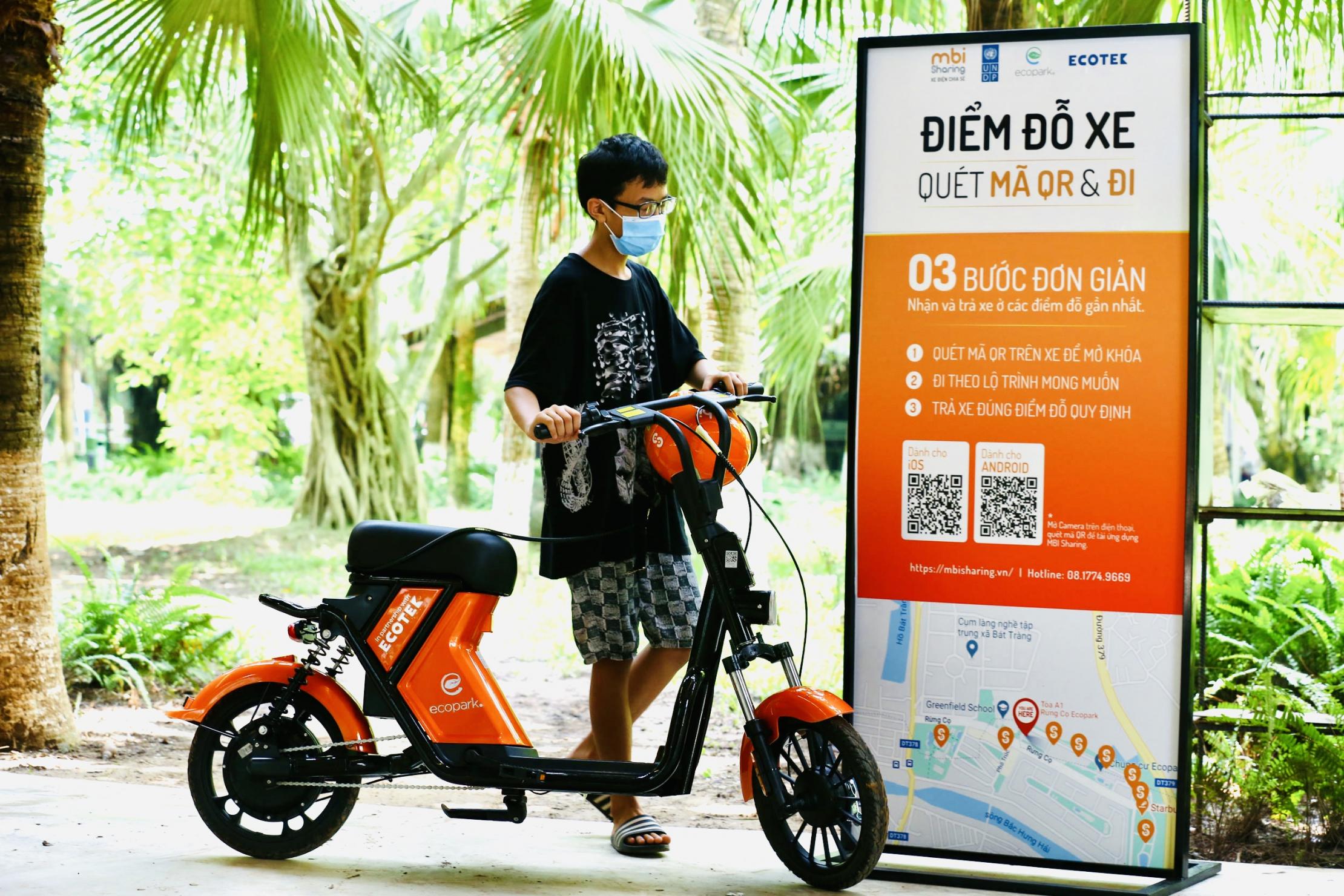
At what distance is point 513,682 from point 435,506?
15830 millimetres

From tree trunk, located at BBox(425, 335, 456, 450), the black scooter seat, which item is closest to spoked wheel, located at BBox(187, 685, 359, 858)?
the black scooter seat

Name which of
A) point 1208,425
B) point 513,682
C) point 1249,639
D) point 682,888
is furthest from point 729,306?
point 682,888

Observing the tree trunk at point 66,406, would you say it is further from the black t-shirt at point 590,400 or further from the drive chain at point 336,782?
the black t-shirt at point 590,400

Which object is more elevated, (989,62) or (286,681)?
(989,62)

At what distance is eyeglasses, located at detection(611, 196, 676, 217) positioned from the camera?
3508 millimetres

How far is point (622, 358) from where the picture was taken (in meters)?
3.59

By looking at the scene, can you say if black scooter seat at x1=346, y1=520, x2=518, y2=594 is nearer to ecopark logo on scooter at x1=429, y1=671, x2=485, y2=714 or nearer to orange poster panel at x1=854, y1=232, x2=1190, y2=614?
ecopark logo on scooter at x1=429, y1=671, x2=485, y2=714

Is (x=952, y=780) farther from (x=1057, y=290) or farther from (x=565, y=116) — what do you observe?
(x=565, y=116)

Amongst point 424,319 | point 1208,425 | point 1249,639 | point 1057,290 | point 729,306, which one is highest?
point 424,319

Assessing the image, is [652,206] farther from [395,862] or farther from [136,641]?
[136,641]

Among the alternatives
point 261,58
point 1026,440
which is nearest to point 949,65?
point 1026,440

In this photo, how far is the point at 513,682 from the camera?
7.35 meters

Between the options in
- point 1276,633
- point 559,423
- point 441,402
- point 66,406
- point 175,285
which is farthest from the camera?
point 66,406

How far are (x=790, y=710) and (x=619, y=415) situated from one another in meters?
0.83
